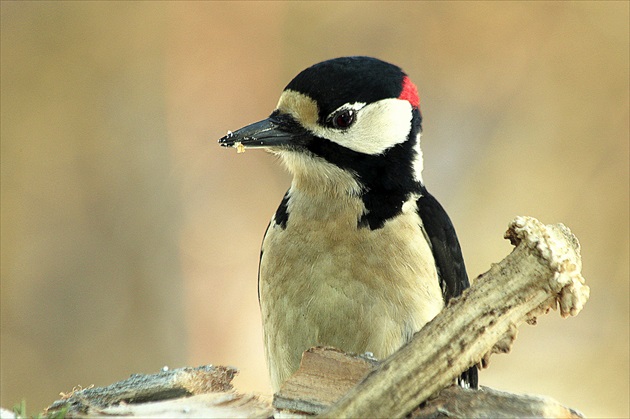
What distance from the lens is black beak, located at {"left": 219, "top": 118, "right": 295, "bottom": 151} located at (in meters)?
2.71

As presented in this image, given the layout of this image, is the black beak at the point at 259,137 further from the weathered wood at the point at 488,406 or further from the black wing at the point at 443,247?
the weathered wood at the point at 488,406

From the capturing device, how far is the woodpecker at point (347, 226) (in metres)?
2.64

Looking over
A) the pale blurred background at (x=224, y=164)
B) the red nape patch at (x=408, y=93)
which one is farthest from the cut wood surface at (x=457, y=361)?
the pale blurred background at (x=224, y=164)

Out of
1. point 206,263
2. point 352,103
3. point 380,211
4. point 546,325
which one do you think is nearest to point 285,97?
point 352,103

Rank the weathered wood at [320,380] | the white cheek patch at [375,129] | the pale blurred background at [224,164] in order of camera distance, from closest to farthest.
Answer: the weathered wood at [320,380]
the white cheek patch at [375,129]
the pale blurred background at [224,164]

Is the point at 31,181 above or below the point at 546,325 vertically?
above

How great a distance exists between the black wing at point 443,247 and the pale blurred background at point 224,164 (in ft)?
7.39

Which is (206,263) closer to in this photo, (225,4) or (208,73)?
(208,73)

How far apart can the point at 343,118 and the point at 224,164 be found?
98.5 inches

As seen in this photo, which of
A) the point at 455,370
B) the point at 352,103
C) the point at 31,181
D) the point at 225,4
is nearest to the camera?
the point at 455,370

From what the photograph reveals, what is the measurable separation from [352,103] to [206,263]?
8.27 feet

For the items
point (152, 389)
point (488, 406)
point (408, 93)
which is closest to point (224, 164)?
point (408, 93)

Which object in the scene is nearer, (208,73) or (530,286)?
(530,286)

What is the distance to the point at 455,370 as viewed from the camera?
5.10 ft
